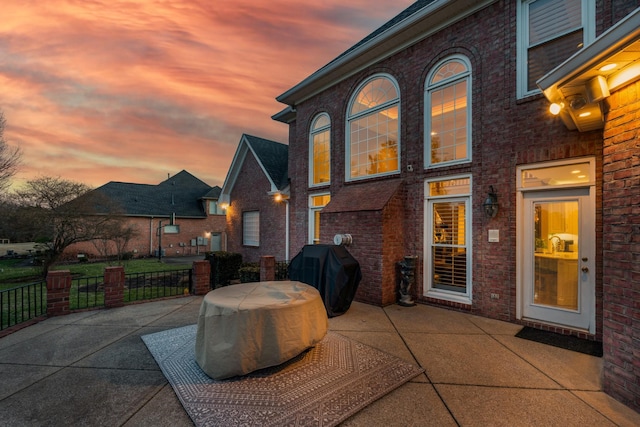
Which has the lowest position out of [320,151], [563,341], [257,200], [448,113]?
[563,341]

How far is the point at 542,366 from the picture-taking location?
3.43 meters

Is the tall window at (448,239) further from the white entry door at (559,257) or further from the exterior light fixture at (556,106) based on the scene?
the exterior light fixture at (556,106)

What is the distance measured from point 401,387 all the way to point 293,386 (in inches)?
46.4

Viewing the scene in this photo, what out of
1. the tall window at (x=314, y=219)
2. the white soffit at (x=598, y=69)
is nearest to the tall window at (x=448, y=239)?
the white soffit at (x=598, y=69)

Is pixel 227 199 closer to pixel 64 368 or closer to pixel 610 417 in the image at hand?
pixel 64 368

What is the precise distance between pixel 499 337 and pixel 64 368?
6160 millimetres

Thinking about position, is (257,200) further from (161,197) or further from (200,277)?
(161,197)

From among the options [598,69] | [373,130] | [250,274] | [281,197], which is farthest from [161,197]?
[598,69]

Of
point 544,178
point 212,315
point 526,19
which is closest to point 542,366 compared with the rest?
point 544,178

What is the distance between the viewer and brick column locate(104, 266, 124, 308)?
5.90 metres

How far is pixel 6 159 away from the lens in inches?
481

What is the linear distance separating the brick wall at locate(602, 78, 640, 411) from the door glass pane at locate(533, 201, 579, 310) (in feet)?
5.84

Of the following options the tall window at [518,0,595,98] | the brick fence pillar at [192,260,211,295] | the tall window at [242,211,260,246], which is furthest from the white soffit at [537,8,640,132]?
the tall window at [242,211,260,246]

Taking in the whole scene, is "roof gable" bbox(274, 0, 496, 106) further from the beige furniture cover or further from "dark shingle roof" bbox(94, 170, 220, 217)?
"dark shingle roof" bbox(94, 170, 220, 217)
